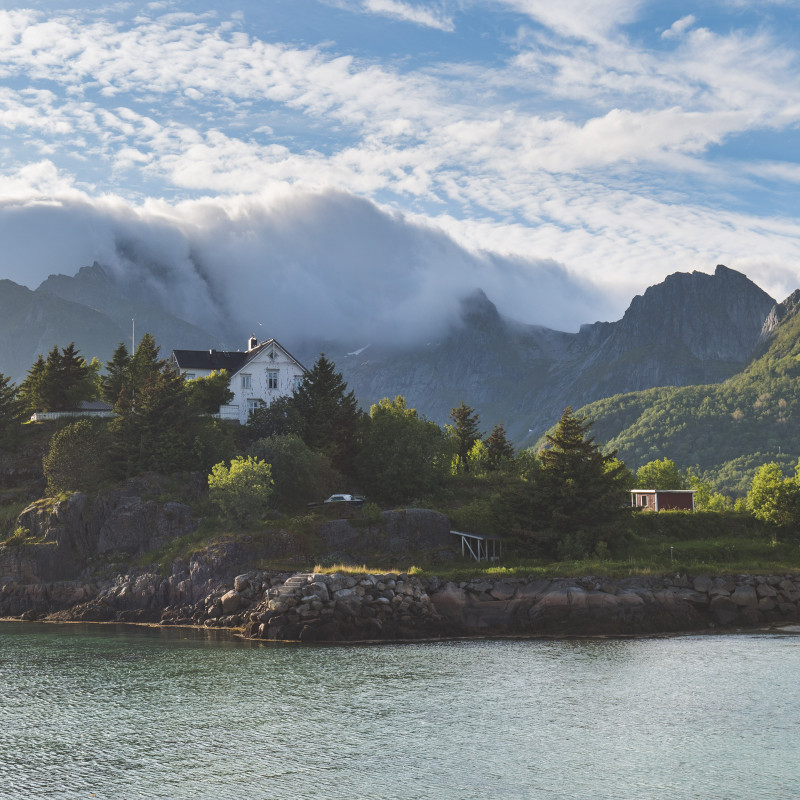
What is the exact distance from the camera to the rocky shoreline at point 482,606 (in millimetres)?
60312

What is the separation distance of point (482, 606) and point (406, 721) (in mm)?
26537

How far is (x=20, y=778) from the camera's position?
95.6 ft

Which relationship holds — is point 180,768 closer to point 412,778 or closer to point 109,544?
point 412,778

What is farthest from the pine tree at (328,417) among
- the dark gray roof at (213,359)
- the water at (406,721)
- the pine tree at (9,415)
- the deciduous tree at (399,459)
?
the water at (406,721)

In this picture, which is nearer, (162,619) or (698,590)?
(698,590)

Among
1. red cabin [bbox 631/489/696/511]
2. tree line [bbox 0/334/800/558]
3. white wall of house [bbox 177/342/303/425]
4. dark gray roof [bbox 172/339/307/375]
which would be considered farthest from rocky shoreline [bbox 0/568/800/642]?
dark gray roof [bbox 172/339/307/375]

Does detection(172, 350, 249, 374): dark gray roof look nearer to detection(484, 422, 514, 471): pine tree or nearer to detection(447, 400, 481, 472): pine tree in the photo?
detection(447, 400, 481, 472): pine tree

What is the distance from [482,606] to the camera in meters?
62.2

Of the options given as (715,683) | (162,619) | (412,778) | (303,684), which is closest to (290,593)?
(162,619)

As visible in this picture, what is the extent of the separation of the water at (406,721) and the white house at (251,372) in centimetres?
5246

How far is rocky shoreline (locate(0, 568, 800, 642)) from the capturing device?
60312 millimetres

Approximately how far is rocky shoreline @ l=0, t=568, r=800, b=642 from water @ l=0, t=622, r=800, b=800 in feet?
13.9

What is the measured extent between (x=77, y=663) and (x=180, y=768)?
24.2 metres

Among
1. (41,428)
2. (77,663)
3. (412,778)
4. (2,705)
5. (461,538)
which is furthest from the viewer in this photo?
(41,428)
